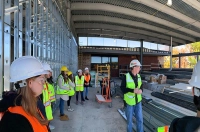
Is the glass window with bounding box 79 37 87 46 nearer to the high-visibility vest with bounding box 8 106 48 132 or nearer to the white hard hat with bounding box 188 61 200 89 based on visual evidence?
the white hard hat with bounding box 188 61 200 89

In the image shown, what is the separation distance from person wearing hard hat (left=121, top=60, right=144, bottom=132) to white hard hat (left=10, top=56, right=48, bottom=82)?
114 inches

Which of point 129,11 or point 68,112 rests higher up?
point 129,11

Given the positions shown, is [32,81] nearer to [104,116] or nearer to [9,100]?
[9,100]

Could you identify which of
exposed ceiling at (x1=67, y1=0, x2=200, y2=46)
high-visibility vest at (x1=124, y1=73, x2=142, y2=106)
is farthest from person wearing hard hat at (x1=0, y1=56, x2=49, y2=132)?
exposed ceiling at (x1=67, y1=0, x2=200, y2=46)

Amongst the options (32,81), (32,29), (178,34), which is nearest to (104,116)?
(32,29)

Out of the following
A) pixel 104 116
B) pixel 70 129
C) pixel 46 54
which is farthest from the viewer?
pixel 104 116

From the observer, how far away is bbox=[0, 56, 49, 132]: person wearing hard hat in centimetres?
102

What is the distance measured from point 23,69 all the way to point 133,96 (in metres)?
3.03

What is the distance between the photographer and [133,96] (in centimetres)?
382

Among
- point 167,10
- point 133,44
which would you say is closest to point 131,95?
point 167,10

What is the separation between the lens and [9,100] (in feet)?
3.80

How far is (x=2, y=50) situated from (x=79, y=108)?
5.20m

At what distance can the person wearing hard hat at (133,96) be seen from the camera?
3822 millimetres

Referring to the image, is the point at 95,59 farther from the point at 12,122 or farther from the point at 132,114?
the point at 12,122
